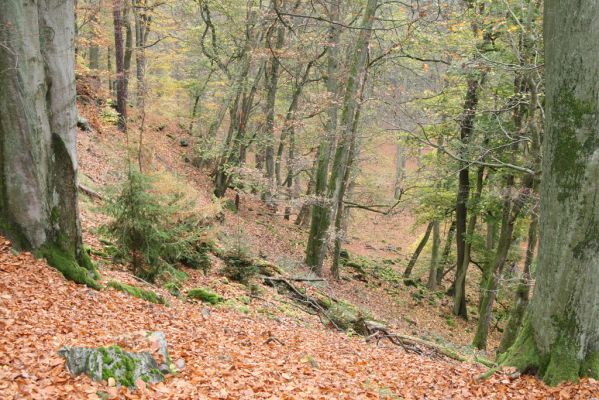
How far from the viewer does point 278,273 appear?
1256 cm

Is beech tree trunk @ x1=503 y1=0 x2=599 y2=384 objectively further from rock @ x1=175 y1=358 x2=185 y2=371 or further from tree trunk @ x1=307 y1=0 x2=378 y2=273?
tree trunk @ x1=307 y1=0 x2=378 y2=273

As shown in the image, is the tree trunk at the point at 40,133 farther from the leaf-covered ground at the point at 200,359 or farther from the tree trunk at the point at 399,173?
the tree trunk at the point at 399,173

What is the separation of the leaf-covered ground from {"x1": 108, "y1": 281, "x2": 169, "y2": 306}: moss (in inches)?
8.2

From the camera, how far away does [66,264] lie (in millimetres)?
6824

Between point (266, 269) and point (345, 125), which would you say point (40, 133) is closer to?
point (266, 269)

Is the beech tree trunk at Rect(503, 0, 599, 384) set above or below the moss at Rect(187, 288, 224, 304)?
above

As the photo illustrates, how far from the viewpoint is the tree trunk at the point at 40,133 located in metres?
6.20

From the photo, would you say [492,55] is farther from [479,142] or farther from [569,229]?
[569,229]

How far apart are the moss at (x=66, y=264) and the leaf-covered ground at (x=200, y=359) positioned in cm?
16

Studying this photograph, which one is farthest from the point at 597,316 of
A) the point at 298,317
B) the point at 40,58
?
the point at 40,58

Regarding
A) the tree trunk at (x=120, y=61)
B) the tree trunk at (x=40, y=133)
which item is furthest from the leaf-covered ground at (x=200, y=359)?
the tree trunk at (x=120, y=61)

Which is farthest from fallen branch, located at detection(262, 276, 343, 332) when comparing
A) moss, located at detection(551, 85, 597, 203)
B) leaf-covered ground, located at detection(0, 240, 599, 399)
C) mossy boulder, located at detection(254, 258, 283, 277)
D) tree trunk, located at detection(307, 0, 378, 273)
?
moss, located at detection(551, 85, 597, 203)

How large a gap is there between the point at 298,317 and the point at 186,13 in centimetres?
1742

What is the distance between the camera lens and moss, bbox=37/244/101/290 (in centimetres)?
675
